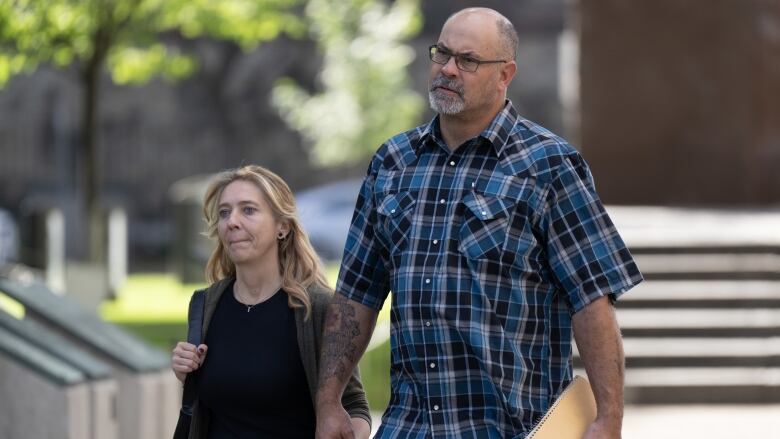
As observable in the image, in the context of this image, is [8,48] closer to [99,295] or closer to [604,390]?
[99,295]

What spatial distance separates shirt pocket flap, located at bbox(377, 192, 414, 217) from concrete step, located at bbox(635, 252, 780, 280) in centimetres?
856

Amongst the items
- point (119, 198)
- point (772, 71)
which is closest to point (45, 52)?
point (772, 71)

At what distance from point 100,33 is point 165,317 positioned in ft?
10.9

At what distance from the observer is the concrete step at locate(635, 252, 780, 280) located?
43.3 ft

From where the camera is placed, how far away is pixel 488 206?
4.68 metres

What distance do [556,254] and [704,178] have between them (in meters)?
13.8

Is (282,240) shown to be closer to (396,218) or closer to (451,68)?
(396,218)

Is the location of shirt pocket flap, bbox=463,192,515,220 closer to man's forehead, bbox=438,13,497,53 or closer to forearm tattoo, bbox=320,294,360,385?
man's forehead, bbox=438,13,497,53

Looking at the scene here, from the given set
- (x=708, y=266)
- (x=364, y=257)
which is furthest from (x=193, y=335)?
(x=708, y=266)

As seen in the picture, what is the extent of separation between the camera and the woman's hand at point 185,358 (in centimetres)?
499

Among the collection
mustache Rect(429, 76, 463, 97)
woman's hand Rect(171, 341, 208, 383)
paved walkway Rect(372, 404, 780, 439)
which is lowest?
paved walkway Rect(372, 404, 780, 439)

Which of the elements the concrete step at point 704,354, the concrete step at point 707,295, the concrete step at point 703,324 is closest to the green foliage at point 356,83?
the concrete step at point 707,295

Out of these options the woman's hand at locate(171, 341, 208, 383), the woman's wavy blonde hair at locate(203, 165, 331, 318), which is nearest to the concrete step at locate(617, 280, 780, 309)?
the woman's wavy blonde hair at locate(203, 165, 331, 318)

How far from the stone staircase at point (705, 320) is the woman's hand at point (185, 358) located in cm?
726
